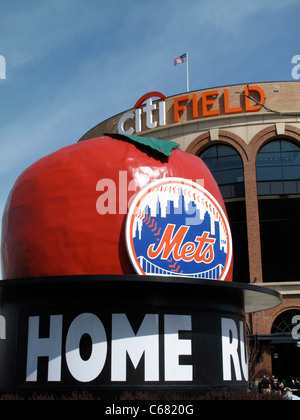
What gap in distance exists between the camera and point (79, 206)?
35.3 ft

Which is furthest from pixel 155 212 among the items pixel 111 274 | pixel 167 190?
pixel 111 274

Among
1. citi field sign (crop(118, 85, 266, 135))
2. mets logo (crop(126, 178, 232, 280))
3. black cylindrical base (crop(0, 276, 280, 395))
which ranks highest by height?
citi field sign (crop(118, 85, 266, 135))

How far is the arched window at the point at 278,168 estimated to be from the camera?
106 ft

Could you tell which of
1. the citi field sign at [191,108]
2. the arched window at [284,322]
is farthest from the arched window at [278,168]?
the arched window at [284,322]

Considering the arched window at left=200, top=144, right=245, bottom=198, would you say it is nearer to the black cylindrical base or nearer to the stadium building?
the stadium building

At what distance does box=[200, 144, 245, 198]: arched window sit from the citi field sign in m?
2.38

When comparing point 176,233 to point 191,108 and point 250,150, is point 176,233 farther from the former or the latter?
point 191,108

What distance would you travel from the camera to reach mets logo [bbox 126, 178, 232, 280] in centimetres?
1058

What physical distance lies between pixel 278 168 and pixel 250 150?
7.41ft

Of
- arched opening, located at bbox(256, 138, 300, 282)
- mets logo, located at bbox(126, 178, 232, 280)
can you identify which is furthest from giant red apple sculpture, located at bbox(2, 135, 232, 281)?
arched opening, located at bbox(256, 138, 300, 282)

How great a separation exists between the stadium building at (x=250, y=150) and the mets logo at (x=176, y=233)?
1989cm

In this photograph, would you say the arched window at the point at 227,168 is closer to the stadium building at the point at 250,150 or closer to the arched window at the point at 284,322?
the stadium building at the point at 250,150

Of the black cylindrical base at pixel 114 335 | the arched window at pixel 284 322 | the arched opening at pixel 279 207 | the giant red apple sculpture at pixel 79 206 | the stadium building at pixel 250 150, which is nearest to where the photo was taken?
the black cylindrical base at pixel 114 335

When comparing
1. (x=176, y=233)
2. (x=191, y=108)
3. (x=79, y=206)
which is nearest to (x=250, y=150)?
(x=191, y=108)
